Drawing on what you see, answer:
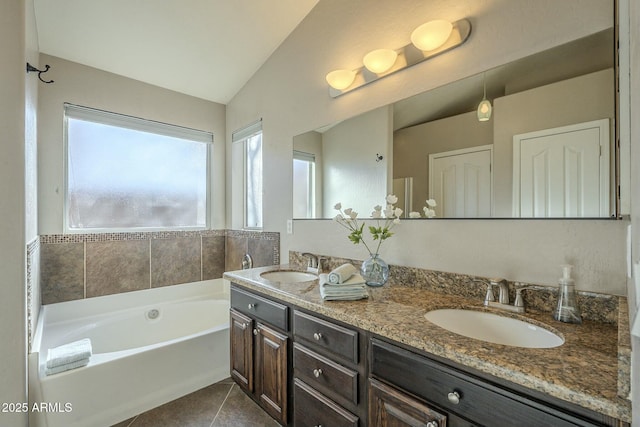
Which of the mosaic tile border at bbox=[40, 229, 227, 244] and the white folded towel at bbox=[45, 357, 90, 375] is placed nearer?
the white folded towel at bbox=[45, 357, 90, 375]

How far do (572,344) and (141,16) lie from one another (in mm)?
2911

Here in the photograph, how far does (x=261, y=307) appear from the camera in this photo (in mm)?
1684

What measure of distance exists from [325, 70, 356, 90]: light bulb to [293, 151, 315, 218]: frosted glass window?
0.52m

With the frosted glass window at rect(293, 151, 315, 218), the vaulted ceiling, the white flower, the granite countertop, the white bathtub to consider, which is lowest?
the white bathtub

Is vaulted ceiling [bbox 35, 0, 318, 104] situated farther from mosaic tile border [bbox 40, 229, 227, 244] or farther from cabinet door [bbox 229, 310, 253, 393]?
cabinet door [bbox 229, 310, 253, 393]

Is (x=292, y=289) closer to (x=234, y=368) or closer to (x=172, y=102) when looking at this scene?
(x=234, y=368)

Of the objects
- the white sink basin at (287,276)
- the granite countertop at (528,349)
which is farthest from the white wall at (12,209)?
the granite countertop at (528,349)

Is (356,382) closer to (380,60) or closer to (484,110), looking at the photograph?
(484,110)

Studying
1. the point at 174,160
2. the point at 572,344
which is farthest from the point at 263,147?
the point at 572,344

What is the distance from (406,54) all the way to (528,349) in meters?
1.47

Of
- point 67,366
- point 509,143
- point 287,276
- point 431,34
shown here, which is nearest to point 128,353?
point 67,366

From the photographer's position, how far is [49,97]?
88.7 inches

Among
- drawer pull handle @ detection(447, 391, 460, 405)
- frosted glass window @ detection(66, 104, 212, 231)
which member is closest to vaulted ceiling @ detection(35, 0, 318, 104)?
frosted glass window @ detection(66, 104, 212, 231)

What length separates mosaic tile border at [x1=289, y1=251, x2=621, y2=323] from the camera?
1019mm
